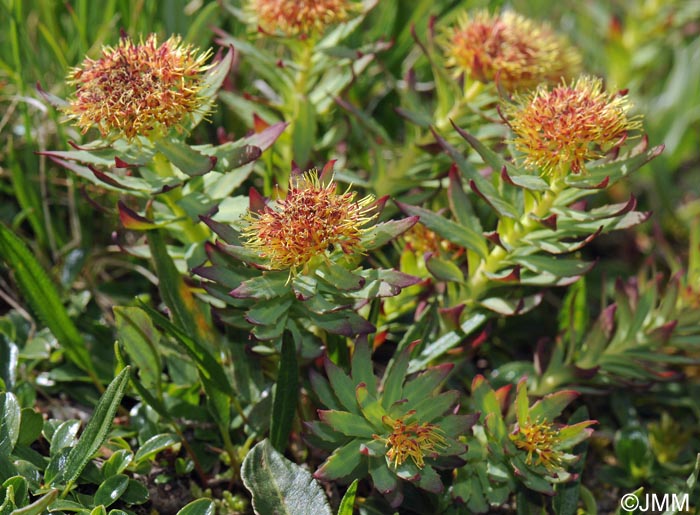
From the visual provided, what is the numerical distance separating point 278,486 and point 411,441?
355 mm

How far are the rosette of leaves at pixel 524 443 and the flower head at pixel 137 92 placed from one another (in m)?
1.00

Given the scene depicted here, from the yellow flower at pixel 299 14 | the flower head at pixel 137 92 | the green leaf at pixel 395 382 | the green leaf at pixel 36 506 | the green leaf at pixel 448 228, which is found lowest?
the green leaf at pixel 36 506

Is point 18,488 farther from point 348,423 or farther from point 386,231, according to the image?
point 386,231

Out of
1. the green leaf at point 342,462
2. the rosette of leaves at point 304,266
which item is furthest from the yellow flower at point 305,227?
the green leaf at point 342,462

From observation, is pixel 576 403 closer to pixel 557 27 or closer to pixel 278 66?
pixel 278 66

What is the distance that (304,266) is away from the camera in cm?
174

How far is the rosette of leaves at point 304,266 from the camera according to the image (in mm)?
1651

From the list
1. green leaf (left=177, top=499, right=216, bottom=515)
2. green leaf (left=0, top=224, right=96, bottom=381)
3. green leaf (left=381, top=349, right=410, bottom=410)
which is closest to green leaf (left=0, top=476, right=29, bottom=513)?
green leaf (left=177, top=499, right=216, bottom=515)

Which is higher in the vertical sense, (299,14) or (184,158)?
(299,14)

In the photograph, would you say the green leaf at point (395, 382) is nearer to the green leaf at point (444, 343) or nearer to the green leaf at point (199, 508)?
the green leaf at point (444, 343)

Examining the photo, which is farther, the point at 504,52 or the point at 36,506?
the point at 504,52

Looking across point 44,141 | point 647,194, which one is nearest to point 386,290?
point 44,141

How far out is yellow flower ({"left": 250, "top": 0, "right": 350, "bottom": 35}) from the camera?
2127 mm

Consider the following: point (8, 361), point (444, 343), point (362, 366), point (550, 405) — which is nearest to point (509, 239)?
point (444, 343)
